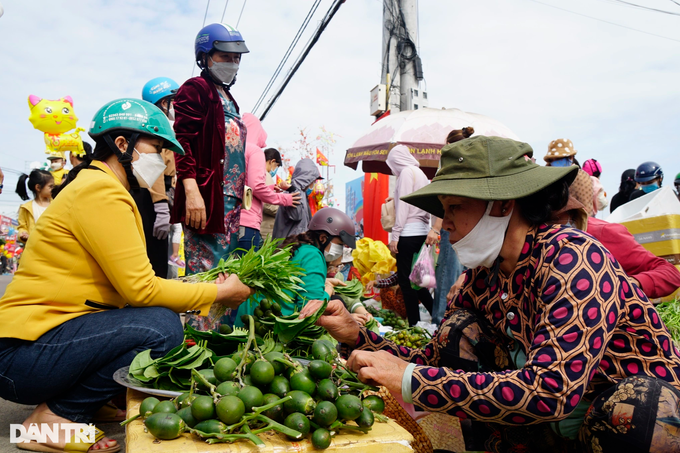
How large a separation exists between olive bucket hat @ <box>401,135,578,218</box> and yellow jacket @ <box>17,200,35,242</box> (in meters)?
6.41

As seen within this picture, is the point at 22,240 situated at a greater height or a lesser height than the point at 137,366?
greater

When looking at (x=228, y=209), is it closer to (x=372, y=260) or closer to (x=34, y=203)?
(x=372, y=260)

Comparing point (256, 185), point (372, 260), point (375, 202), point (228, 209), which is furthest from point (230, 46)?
point (375, 202)

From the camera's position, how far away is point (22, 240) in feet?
21.2

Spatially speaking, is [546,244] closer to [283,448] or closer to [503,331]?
[503,331]

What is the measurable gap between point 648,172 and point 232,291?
6.38 metres

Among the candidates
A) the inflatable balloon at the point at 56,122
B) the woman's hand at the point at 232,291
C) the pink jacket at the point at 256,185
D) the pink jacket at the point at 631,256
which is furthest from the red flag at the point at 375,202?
the woman's hand at the point at 232,291

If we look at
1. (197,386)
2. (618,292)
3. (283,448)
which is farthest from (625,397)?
(197,386)

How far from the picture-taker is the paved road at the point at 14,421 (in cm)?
228

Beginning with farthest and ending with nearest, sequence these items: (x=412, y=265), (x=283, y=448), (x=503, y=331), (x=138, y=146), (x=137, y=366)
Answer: (x=412, y=265)
(x=138, y=146)
(x=503, y=331)
(x=137, y=366)
(x=283, y=448)

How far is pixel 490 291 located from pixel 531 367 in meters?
0.60

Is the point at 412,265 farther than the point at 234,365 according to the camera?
Yes

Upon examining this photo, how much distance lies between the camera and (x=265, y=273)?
2672 millimetres

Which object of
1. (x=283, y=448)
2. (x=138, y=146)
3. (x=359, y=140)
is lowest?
(x=283, y=448)
